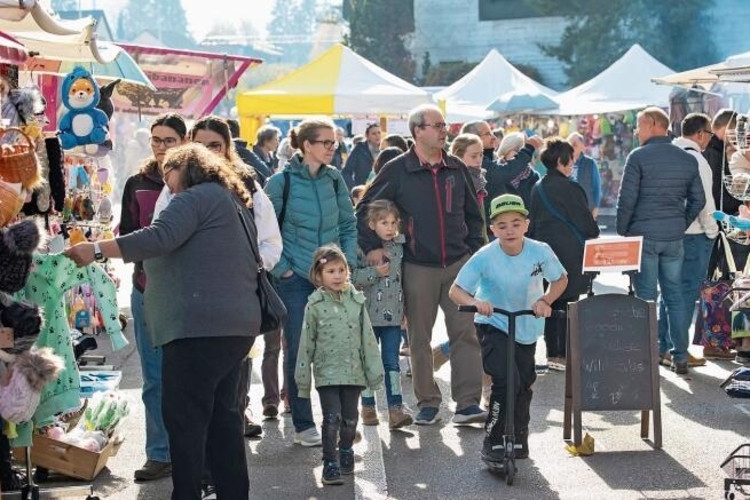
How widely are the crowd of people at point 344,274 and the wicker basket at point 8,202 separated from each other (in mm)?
313

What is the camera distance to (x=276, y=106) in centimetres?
2153

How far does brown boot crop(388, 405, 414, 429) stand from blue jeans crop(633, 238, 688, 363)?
2.85 m

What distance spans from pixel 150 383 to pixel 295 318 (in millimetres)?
1236

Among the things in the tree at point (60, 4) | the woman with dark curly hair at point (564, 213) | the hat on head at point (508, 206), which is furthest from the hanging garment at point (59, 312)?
the tree at point (60, 4)

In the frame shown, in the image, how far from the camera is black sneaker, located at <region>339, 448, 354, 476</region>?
838 centimetres

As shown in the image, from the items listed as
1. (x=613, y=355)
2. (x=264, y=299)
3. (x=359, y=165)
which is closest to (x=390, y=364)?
(x=613, y=355)

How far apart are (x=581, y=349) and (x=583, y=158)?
820cm

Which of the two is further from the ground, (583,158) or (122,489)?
(583,158)

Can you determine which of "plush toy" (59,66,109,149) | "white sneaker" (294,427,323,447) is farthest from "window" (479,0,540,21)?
"white sneaker" (294,427,323,447)

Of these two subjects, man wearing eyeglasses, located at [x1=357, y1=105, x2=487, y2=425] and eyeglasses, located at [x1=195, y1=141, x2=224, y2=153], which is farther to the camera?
man wearing eyeglasses, located at [x1=357, y1=105, x2=487, y2=425]

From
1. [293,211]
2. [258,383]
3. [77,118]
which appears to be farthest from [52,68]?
[293,211]

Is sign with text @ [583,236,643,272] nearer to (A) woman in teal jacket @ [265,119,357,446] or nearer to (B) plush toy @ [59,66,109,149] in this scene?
(A) woman in teal jacket @ [265,119,357,446]

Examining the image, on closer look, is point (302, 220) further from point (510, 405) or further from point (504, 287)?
point (510, 405)

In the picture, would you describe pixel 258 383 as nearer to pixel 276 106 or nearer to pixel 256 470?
pixel 256 470
